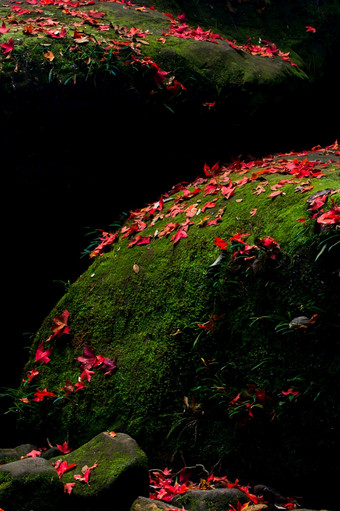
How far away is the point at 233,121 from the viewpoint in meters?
6.02

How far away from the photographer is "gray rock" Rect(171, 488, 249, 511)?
257 centimetres

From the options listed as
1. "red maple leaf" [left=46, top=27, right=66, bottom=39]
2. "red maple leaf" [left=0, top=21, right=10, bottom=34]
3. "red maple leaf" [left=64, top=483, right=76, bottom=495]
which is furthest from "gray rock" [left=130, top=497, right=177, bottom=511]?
"red maple leaf" [left=0, top=21, right=10, bottom=34]

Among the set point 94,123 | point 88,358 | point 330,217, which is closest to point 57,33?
point 94,123

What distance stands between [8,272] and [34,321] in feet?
2.33

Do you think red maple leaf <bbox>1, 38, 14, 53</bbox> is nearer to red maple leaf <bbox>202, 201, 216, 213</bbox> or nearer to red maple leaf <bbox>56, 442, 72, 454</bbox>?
red maple leaf <bbox>202, 201, 216, 213</bbox>

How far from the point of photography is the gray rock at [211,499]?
2.57 metres

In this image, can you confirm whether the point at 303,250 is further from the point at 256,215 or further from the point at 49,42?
the point at 49,42

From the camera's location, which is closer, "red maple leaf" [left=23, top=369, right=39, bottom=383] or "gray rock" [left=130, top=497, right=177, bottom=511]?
"gray rock" [left=130, top=497, right=177, bottom=511]

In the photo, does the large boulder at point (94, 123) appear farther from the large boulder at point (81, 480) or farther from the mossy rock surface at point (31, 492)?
the mossy rock surface at point (31, 492)

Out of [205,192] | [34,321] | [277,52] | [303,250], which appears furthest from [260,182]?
[277,52]

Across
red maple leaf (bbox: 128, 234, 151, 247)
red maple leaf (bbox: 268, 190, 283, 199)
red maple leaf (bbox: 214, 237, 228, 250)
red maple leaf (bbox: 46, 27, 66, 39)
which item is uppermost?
red maple leaf (bbox: 46, 27, 66, 39)

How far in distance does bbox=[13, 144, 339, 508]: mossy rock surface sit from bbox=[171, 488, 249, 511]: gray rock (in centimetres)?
33

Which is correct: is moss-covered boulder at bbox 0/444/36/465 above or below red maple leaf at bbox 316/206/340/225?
below

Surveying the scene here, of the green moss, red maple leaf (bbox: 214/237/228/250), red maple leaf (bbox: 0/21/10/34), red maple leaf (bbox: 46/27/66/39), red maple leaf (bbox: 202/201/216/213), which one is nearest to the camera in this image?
the green moss
